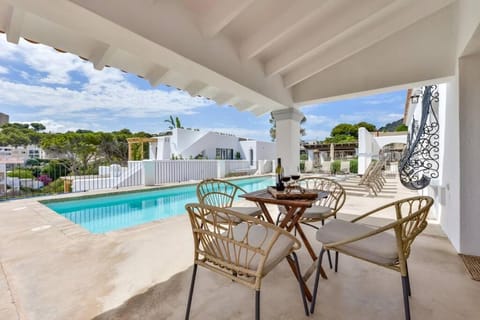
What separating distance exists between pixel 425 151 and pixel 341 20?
3.32 metres

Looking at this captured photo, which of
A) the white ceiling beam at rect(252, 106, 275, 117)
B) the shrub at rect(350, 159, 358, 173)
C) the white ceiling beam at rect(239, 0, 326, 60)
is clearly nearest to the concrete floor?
the white ceiling beam at rect(239, 0, 326, 60)

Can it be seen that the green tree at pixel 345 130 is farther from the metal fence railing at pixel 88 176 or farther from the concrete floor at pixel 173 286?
the concrete floor at pixel 173 286

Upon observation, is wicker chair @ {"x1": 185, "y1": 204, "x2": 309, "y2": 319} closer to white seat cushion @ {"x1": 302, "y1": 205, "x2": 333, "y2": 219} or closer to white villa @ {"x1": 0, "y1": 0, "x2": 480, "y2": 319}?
white villa @ {"x1": 0, "y1": 0, "x2": 480, "y2": 319}

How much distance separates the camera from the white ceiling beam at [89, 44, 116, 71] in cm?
205

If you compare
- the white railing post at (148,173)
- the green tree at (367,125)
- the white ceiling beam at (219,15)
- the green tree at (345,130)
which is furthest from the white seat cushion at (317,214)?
the green tree at (367,125)

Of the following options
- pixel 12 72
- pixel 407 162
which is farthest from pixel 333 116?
pixel 12 72

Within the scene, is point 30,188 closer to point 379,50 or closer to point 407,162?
point 379,50

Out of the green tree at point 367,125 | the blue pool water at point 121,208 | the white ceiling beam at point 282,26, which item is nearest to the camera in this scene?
the white ceiling beam at point 282,26

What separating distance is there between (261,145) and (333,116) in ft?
65.4

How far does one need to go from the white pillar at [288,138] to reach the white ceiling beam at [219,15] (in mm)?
2041

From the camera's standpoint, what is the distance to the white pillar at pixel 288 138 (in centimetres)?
380

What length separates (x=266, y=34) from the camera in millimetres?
2371

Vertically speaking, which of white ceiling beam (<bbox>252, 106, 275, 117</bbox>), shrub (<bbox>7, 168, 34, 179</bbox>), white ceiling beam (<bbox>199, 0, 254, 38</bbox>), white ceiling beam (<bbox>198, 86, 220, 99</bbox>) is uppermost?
white ceiling beam (<bbox>199, 0, 254, 38</bbox>)

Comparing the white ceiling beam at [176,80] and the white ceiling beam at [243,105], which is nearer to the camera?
the white ceiling beam at [176,80]
